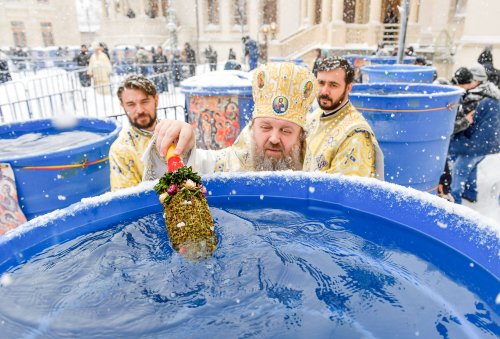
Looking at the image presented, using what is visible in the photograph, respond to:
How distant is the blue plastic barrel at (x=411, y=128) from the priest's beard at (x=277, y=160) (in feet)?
6.05

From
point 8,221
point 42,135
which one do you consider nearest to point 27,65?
point 42,135

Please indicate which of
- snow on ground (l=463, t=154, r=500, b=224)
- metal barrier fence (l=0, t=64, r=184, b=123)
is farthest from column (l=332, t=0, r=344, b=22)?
snow on ground (l=463, t=154, r=500, b=224)

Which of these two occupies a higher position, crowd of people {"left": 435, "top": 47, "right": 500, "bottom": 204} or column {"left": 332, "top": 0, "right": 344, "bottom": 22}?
column {"left": 332, "top": 0, "right": 344, "bottom": 22}

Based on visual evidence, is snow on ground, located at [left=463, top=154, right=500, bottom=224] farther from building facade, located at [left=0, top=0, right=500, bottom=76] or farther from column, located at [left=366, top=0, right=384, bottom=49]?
column, located at [left=366, top=0, right=384, bottom=49]

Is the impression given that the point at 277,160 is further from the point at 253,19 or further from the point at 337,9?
the point at 253,19

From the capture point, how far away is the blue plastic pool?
42.4 inches

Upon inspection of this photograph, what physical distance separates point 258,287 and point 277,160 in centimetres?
99

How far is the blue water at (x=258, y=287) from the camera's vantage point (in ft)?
3.49

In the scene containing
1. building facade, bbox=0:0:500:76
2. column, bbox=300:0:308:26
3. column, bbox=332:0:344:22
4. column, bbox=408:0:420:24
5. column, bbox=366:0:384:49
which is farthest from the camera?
column, bbox=300:0:308:26

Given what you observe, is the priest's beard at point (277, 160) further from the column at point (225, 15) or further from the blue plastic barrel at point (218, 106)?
the column at point (225, 15)

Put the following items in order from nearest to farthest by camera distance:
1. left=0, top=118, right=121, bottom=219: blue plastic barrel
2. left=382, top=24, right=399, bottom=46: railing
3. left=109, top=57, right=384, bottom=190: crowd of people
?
left=109, top=57, right=384, bottom=190: crowd of people, left=0, top=118, right=121, bottom=219: blue plastic barrel, left=382, top=24, right=399, bottom=46: railing

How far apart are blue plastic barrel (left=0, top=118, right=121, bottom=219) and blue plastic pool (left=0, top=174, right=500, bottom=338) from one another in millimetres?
1727

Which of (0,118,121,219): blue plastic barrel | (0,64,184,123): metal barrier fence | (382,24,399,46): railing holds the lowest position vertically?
(0,64,184,123): metal barrier fence

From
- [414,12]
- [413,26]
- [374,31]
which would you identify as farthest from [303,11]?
[413,26]
